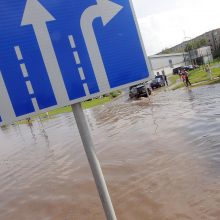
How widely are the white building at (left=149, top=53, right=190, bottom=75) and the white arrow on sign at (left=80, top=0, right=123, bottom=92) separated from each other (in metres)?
73.7

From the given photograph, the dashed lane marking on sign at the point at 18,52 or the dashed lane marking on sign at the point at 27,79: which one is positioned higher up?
the dashed lane marking on sign at the point at 18,52

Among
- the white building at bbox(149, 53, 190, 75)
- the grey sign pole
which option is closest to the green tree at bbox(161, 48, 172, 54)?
the white building at bbox(149, 53, 190, 75)

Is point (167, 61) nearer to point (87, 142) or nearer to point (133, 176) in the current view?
point (133, 176)

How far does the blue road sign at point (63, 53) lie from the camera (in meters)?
2.13

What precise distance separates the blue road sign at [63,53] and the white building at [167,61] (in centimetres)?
7365

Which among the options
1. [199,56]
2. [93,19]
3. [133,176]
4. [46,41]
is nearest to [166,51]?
[199,56]

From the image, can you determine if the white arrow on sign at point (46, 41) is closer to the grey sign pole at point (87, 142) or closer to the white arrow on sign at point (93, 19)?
the grey sign pole at point (87, 142)

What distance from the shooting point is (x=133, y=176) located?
8.45 metres

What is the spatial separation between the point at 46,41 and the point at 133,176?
669 cm

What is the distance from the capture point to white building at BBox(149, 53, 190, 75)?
7712 cm

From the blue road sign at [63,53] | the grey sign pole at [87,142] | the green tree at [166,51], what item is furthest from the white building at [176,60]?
the grey sign pole at [87,142]

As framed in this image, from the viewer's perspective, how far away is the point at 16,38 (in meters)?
2.11

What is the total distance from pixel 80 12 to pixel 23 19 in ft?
1.20

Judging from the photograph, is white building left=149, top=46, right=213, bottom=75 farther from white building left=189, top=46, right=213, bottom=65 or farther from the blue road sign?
the blue road sign
